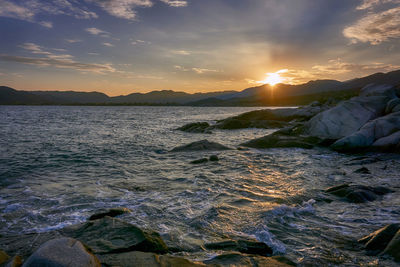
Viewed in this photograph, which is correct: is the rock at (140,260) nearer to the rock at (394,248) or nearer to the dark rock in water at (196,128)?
the rock at (394,248)

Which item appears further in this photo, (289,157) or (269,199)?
(289,157)

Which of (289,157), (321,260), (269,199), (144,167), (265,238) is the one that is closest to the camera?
(321,260)

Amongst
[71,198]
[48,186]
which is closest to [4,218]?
[71,198]

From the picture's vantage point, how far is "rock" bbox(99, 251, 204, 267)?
3732 mm

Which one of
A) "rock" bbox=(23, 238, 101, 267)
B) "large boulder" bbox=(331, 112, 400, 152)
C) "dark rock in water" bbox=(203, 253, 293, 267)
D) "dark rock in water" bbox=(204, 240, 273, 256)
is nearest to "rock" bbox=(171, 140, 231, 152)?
"large boulder" bbox=(331, 112, 400, 152)

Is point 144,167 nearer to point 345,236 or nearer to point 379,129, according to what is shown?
point 345,236

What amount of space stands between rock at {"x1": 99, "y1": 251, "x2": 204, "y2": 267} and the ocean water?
2.26 ft

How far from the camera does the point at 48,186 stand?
9.28 meters

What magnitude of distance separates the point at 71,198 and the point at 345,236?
7.74 meters

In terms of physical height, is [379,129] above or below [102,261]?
above

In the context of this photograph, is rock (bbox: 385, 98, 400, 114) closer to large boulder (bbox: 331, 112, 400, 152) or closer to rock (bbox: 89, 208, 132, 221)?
large boulder (bbox: 331, 112, 400, 152)

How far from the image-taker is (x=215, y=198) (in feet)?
25.6

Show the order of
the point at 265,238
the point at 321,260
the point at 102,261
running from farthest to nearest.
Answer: the point at 265,238 < the point at 321,260 < the point at 102,261

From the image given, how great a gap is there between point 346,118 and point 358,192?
13.5 m
